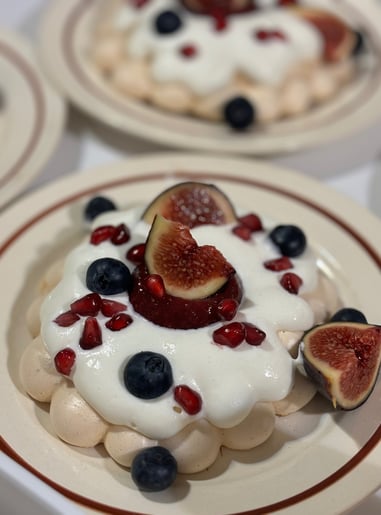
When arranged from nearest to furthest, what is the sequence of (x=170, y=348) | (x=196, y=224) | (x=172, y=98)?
1. (x=170, y=348)
2. (x=196, y=224)
3. (x=172, y=98)

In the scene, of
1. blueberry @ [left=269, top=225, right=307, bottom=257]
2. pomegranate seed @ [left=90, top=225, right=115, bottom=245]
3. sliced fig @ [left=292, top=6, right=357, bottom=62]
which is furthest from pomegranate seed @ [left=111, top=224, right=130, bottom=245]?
sliced fig @ [left=292, top=6, right=357, bottom=62]

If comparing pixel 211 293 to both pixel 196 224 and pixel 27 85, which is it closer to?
pixel 196 224

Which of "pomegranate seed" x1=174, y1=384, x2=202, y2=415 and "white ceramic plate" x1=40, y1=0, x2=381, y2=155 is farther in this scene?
"white ceramic plate" x1=40, y1=0, x2=381, y2=155

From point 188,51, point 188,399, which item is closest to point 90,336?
point 188,399

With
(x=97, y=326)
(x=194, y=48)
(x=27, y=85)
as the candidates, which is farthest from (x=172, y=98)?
(x=97, y=326)

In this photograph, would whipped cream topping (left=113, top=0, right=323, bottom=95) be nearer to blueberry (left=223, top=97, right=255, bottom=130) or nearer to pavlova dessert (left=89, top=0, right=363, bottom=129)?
pavlova dessert (left=89, top=0, right=363, bottom=129)

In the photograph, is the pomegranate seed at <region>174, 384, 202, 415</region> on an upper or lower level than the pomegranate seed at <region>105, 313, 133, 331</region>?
lower

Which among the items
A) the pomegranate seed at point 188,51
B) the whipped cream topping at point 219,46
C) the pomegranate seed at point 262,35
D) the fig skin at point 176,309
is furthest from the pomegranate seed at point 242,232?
the pomegranate seed at point 262,35
